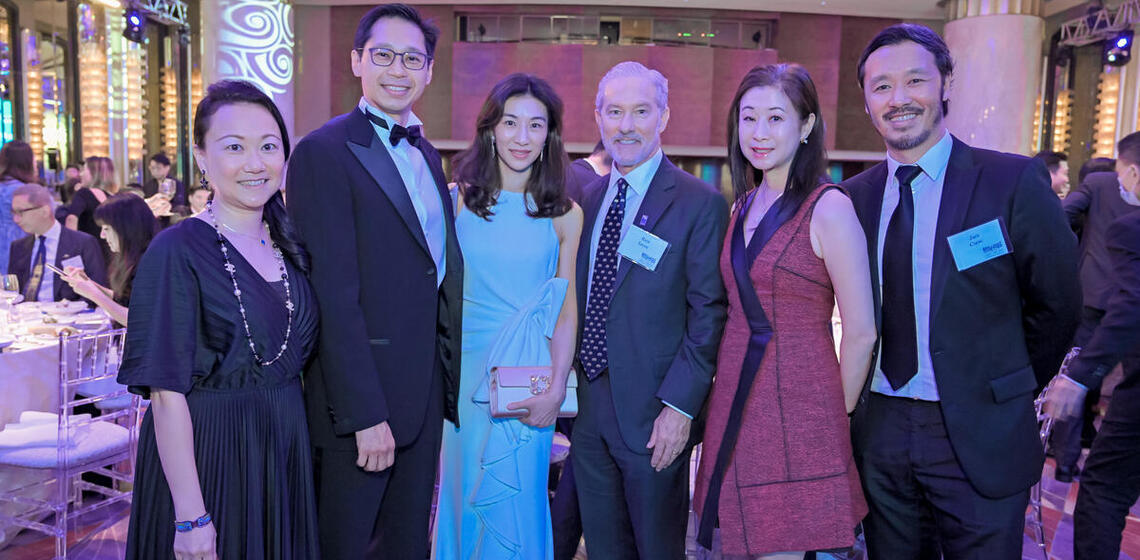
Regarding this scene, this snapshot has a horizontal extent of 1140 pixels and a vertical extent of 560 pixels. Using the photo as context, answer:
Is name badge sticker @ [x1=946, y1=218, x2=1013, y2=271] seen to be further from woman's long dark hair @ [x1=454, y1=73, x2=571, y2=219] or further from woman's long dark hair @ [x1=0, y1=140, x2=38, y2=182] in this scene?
woman's long dark hair @ [x1=0, y1=140, x2=38, y2=182]

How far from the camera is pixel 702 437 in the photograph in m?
2.10

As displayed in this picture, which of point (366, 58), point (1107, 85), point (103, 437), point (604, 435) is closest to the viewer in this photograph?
point (366, 58)

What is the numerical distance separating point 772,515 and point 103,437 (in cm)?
289

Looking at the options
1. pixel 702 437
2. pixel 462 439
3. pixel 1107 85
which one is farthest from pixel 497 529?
pixel 1107 85

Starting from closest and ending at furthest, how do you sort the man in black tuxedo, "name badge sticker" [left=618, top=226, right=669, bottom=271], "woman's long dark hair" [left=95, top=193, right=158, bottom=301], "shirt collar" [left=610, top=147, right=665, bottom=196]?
"name badge sticker" [left=618, top=226, right=669, bottom=271] → "shirt collar" [left=610, top=147, right=665, bottom=196] → the man in black tuxedo → "woman's long dark hair" [left=95, top=193, right=158, bottom=301]

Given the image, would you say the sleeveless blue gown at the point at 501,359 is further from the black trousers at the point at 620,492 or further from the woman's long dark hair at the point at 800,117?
the woman's long dark hair at the point at 800,117

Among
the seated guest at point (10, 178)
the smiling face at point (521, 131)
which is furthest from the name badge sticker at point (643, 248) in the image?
the seated guest at point (10, 178)

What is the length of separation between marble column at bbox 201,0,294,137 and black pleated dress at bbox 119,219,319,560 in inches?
242

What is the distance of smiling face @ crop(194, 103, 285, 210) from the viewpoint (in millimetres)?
1663

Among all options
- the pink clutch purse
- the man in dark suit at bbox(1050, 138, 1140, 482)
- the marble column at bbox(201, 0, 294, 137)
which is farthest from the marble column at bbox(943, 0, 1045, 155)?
the pink clutch purse

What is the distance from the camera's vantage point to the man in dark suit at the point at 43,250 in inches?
177

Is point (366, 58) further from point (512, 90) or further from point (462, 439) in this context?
point (462, 439)

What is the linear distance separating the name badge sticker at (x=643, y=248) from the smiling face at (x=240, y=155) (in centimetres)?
86

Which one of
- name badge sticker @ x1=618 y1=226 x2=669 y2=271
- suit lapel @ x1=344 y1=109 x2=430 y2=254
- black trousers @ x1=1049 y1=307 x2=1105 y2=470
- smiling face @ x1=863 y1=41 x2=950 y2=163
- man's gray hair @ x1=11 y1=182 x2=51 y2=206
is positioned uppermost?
smiling face @ x1=863 y1=41 x2=950 y2=163
